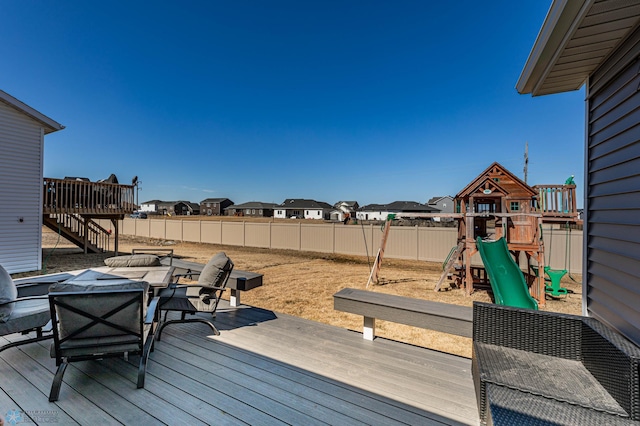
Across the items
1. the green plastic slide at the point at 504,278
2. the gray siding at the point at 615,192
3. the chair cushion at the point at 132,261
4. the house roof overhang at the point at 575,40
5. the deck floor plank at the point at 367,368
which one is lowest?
the deck floor plank at the point at 367,368

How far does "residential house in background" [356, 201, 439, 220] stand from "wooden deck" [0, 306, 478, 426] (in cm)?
3824

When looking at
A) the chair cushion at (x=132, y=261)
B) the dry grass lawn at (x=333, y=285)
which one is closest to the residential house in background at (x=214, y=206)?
the dry grass lawn at (x=333, y=285)

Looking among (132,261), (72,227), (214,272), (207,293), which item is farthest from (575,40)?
(72,227)

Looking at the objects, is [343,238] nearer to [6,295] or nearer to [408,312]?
[408,312]

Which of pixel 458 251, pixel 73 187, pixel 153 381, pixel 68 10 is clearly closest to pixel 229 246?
pixel 73 187

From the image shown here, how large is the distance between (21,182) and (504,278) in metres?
12.6

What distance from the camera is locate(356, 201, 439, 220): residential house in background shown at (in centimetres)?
4019

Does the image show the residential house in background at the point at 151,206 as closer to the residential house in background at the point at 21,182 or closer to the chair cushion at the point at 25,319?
the residential house in background at the point at 21,182

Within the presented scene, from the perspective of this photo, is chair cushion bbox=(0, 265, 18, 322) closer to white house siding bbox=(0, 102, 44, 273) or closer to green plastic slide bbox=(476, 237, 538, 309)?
green plastic slide bbox=(476, 237, 538, 309)

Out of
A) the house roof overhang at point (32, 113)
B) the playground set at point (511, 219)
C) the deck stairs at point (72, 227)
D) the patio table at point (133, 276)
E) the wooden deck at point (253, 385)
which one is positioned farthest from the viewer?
the deck stairs at point (72, 227)

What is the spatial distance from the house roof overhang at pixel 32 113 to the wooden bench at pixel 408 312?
10.6 metres

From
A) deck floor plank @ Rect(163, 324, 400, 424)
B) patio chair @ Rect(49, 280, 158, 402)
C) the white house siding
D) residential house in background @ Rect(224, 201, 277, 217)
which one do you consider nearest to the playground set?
deck floor plank @ Rect(163, 324, 400, 424)

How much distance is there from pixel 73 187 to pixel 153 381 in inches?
425

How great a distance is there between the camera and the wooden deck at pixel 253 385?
1.79 m
